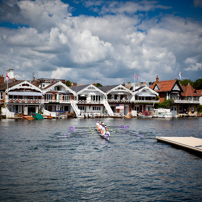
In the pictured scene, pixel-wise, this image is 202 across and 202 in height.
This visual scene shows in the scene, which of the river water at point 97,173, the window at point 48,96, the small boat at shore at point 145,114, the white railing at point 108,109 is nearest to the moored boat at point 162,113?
the small boat at shore at point 145,114

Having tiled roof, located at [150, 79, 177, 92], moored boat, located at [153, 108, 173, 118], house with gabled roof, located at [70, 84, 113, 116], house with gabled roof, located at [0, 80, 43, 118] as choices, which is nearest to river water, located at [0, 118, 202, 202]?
house with gabled roof, located at [0, 80, 43, 118]

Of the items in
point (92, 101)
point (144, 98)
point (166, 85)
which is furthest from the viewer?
point (166, 85)

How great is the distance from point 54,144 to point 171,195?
55.3 feet


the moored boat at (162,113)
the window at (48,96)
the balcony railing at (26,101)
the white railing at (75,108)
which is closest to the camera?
the balcony railing at (26,101)

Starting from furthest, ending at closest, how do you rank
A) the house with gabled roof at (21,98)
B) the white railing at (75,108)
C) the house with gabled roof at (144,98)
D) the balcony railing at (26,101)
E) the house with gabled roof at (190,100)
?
the house with gabled roof at (190,100), the house with gabled roof at (144,98), the white railing at (75,108), the house with gabled roof at (21,98), the balcony railing at (26,101)

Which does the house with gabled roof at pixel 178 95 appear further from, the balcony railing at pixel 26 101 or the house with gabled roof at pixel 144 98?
the balcony railing at pixel 26 101

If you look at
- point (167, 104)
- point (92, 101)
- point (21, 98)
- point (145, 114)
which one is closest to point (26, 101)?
point (21, 98)

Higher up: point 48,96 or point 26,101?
point 48,96

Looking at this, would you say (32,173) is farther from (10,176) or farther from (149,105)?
(149,105)

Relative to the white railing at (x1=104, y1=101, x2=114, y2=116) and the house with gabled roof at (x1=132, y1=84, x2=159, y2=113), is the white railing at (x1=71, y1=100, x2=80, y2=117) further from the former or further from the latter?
the house with gabled roof at (x1=132, y1=84, x2=159, y2=113)

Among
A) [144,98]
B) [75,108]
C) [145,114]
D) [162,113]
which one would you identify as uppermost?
[144,98]

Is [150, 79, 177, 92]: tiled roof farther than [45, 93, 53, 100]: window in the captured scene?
Yes

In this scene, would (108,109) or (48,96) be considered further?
(108,109)

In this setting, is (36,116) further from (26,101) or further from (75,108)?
(75,108)
